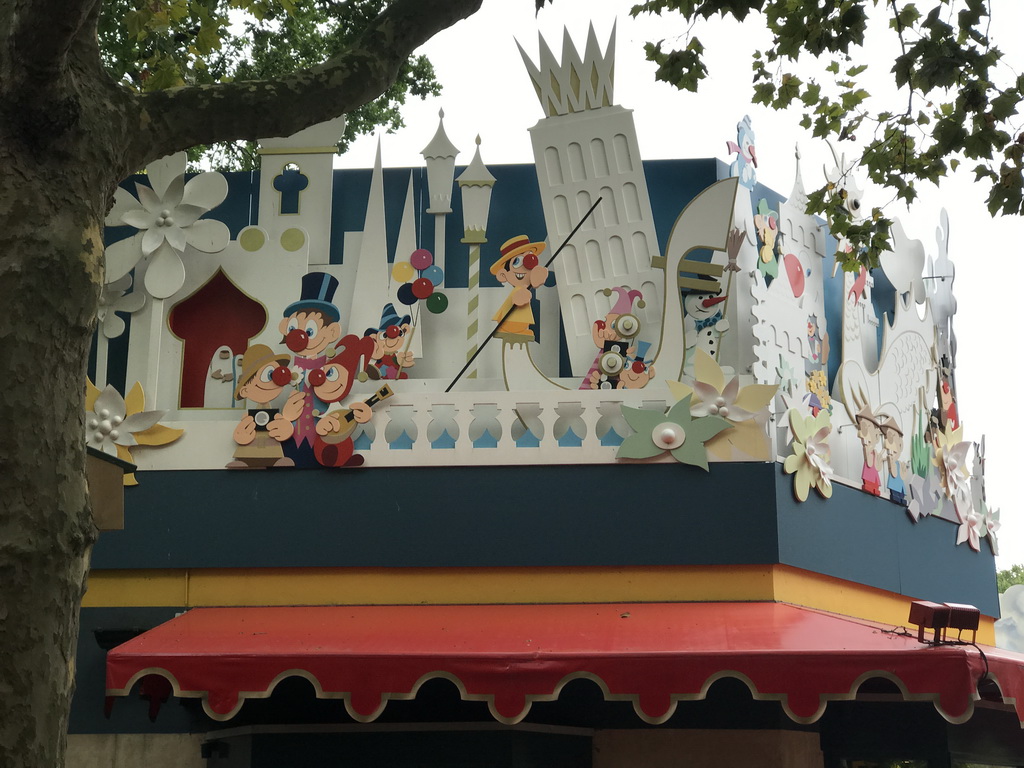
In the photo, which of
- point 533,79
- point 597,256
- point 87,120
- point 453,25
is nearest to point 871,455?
point 597,256

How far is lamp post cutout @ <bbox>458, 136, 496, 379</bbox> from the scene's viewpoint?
10585mm

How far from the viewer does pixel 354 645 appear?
8.70 metres

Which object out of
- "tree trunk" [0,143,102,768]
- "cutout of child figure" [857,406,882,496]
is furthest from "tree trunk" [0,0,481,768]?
"cutout of child figure" [857,406,882,496]

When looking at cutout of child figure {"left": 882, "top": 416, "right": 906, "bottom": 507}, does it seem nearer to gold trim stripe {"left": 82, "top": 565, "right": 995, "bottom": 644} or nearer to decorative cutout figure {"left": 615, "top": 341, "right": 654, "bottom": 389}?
gold trim stripe {"left": 82, "top": 565, "right": 995, "bottom": 644}

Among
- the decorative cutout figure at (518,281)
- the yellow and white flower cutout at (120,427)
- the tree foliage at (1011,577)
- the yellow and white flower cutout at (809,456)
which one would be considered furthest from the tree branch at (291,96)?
the tree foliage at (1011,577)

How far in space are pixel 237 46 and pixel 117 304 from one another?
8.57 m

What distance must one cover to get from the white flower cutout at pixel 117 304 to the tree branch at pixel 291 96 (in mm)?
3884

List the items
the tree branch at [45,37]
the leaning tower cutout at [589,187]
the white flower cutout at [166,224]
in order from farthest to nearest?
the white flower cutout at [166,224] < the leaning tower cutout at [589,187] < the tree branch at [45,37]

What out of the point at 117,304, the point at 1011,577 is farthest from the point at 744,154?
the point at 1011,577

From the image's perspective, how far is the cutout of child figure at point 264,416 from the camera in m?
10.1

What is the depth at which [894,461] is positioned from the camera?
36.9 feet

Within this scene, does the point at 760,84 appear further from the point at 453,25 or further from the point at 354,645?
the point at 354,645

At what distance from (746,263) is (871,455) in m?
2.04

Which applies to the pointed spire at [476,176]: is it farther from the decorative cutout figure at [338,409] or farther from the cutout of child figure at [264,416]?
the cutout of child figure at [264,416]
